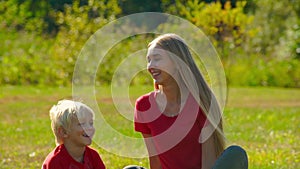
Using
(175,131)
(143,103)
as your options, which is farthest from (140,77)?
(175,131)

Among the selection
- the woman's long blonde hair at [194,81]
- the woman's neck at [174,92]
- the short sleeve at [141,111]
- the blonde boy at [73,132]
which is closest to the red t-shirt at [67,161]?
the blonde boy at [73,132]

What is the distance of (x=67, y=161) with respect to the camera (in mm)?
4992

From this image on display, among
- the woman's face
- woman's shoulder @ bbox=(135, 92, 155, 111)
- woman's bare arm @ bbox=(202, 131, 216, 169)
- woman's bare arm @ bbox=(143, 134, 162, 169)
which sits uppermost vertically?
the woman's face

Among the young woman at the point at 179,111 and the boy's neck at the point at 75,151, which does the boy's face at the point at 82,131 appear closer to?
the boy's neck at the point at 75,151

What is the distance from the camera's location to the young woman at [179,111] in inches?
200

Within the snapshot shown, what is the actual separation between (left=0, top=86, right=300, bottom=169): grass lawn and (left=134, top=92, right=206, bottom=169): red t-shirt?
1.89m

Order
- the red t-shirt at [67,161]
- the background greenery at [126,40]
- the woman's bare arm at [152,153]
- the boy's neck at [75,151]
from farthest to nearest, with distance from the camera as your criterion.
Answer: the background greenery at [126,40]
the woman's bare arm at [152,153]
the boy's neck at [75,151]
the red t-shirt at [67,161]

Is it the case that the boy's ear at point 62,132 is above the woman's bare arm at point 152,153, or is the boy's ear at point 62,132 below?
above

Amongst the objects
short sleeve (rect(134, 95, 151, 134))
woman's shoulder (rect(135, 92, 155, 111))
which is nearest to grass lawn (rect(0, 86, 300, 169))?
short sleeve (rect(134, 95, 151, 134))

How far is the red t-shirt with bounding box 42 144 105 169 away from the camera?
4.96 metres

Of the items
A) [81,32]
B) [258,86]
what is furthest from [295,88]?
[81,32]

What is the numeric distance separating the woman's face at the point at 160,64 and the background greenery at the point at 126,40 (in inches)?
308

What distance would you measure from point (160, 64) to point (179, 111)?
35cm

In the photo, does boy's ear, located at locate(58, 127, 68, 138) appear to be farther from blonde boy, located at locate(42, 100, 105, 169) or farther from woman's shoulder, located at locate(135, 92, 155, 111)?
woman's shoulder, located at locate(135, 92, 155, 111)
